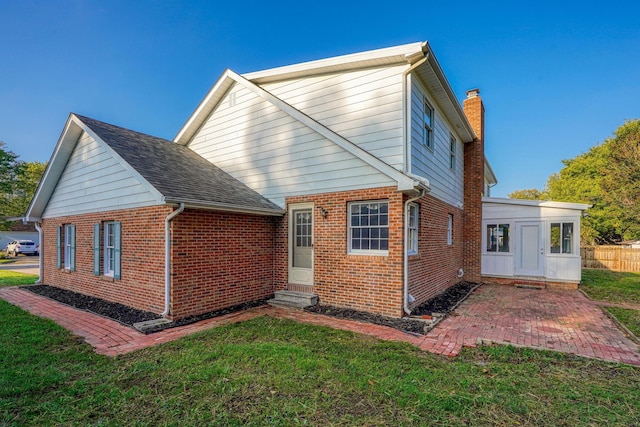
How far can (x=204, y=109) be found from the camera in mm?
10398

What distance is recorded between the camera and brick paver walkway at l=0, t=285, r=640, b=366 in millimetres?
5047

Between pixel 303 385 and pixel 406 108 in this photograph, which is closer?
pixel 303 385

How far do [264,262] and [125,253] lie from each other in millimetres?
3502

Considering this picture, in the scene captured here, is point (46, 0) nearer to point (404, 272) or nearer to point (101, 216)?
point (101, 216)

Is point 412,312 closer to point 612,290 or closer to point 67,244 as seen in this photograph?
point 612,290

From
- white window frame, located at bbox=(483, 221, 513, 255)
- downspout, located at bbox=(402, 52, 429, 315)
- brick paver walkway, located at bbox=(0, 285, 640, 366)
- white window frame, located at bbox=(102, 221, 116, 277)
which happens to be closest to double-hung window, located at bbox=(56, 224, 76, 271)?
brick paver walkway, located at bbox=(0, 285, 640, 366)

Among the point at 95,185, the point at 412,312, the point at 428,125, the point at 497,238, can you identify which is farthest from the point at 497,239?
the point at 95,185

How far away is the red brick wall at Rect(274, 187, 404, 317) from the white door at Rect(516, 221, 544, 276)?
318 inches

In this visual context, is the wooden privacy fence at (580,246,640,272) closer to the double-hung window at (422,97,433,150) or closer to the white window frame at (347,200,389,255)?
the double-hung window at (422,97,433,150)

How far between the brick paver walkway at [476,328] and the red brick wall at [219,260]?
2.08ft

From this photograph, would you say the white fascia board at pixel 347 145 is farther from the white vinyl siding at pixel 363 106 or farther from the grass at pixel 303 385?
the grass at pixel 303 385

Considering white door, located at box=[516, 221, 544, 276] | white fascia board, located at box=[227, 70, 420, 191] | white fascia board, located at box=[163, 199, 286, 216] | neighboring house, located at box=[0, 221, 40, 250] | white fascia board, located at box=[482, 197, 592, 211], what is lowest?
neighboring house, located at box=[0, 221, 40, 250]

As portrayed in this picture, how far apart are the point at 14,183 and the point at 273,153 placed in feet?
117

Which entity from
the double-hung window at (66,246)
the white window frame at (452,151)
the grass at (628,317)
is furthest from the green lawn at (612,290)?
the double-hung window at (66,246)
